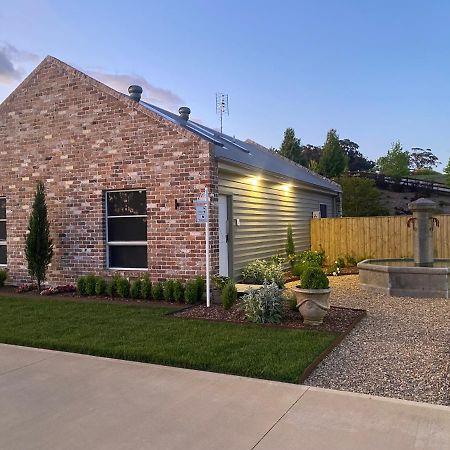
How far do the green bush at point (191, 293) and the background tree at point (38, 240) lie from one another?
12.4ft

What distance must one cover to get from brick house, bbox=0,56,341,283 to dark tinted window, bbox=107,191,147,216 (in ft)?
0.07

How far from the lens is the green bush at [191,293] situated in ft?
28.4

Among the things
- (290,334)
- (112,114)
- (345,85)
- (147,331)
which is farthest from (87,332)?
(345,85)

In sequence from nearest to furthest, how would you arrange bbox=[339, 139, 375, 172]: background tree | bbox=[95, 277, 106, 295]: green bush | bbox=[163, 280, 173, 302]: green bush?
bbox=[163, 280, 173, 302]: green bush, bbox=[95, 277, 106, 295]: green bush, bbox=[339, 139, 375, 172]: background tree

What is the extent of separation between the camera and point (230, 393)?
4215mm

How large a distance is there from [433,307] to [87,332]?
6.17m

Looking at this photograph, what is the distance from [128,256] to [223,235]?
2.19 meters

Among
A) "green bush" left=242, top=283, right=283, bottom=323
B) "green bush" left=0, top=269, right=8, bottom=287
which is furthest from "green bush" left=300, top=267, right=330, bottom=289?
"green bush" left=0, top=269, right=8, bottom=287

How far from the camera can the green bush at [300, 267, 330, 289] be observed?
6719mm

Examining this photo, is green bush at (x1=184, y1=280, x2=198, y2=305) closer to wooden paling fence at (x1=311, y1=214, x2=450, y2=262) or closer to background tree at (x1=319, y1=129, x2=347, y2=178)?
wooden paling fence at (x1=311, y1=214, x2=450, y2=262)

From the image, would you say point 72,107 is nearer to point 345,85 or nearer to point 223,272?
point 223,272

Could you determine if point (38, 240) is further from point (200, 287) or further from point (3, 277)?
point (200, 287)

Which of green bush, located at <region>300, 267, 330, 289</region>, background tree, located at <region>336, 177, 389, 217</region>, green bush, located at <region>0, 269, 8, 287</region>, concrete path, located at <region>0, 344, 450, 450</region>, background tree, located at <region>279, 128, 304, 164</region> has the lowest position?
concrete path, located at <region>0, 344, 450, 450</region>

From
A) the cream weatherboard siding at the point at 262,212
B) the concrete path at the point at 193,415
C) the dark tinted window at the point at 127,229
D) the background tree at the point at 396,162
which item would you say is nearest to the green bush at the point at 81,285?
the dark tinted window at the point at 127,229
